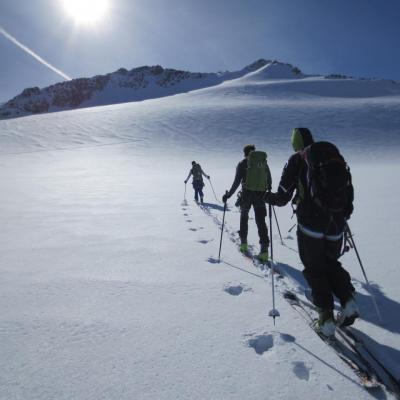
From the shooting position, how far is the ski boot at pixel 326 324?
3.02 meters

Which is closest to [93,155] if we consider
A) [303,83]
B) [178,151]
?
[178,151]

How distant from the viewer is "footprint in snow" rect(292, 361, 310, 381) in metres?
2.49

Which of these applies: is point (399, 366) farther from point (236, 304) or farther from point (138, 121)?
point (138, 121)

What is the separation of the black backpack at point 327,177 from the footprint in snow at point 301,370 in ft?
4.59

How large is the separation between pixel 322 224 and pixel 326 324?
98 cm

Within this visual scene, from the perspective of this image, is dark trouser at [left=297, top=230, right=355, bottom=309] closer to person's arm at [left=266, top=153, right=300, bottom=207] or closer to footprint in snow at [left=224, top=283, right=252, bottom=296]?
person's arm at [left=266, top=153, right=300, bottom=207]

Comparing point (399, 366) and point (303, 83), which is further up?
point (303, 83)

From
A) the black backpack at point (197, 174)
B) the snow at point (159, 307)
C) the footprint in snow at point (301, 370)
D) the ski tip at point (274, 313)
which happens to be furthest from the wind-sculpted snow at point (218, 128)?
the footprint in snow at point (301, 370)

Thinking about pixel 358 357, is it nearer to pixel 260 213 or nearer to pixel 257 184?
pixel 260 213

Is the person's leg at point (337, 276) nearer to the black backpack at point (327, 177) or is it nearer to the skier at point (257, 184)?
the black backpack at point (327, 177)

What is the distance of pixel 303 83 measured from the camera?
263 feet

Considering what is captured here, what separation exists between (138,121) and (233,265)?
4678 cm

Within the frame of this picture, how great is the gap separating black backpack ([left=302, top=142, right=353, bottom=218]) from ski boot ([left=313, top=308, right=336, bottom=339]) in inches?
40.4

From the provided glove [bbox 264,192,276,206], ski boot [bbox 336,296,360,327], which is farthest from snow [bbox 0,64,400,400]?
glove [bbox 264,192,276,206]
